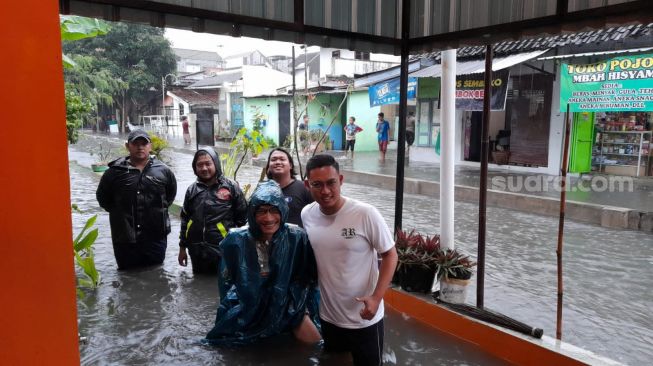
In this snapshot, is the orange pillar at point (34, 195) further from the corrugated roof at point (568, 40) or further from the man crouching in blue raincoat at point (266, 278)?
the corrugated roof at point (568, 40)

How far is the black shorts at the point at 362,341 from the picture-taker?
2.82 metres

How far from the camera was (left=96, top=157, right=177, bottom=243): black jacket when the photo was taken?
4.98 m

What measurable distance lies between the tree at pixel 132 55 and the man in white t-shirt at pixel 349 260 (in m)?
36.8

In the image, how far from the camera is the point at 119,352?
365cm

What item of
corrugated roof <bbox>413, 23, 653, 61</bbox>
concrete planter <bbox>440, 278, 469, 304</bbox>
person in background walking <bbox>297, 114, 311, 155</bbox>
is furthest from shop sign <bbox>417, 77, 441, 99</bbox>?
concrete planter <bbox>440, 278, 469, 304</bbox>

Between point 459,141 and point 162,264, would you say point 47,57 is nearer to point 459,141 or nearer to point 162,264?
point 162,264

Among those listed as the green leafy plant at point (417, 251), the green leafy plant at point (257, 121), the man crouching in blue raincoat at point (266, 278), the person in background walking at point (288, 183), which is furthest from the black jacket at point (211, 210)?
the green leafy plant at point (257, 121)

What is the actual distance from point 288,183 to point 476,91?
1018 centimetres

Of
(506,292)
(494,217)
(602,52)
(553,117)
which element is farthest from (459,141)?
(506,292)

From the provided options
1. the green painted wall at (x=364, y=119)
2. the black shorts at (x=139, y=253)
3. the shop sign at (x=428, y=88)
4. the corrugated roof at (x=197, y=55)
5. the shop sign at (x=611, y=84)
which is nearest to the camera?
the black shorts at (x=139, y=253)

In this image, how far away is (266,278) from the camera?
328 cm

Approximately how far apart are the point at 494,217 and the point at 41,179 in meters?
9.12

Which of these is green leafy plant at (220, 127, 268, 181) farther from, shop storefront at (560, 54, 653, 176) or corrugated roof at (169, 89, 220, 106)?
corrugated roof at (169, 89, 220, 106)

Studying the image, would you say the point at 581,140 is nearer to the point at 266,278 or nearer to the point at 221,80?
the point at 266,278
